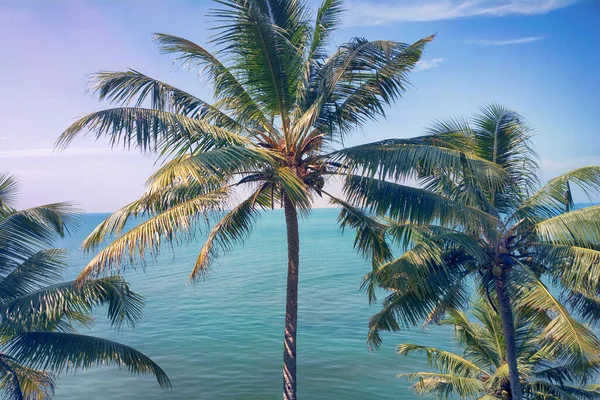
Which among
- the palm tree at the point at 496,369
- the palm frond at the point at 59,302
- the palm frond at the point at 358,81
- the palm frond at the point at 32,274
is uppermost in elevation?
the palm frond at the point at 358,81

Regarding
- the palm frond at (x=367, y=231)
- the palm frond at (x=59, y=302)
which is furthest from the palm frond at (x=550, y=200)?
the palm frond at (x=59, y=302)

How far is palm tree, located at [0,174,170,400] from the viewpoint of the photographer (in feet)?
29.3

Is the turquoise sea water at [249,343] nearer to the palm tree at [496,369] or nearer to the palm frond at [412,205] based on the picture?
the palm frond at [412,205]

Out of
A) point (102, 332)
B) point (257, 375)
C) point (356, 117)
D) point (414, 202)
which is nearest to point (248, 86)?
point (356, 117)

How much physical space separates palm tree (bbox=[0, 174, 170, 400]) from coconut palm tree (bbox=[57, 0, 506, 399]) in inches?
61.4

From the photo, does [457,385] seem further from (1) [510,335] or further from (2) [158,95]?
(2) [158,95]

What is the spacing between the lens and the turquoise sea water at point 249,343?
20812mm

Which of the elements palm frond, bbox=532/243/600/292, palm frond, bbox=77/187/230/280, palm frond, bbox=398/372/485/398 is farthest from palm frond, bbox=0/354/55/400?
palm frond, bbox=532/243/600/292

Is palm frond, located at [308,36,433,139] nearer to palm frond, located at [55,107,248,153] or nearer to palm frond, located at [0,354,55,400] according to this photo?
palm frond, located at [55,107,248,153]

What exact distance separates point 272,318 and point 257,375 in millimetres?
10174

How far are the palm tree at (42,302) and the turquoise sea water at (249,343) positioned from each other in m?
1.25

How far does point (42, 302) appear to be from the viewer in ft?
29.0

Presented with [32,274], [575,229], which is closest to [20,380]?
[32,274]

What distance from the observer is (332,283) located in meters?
44.0
